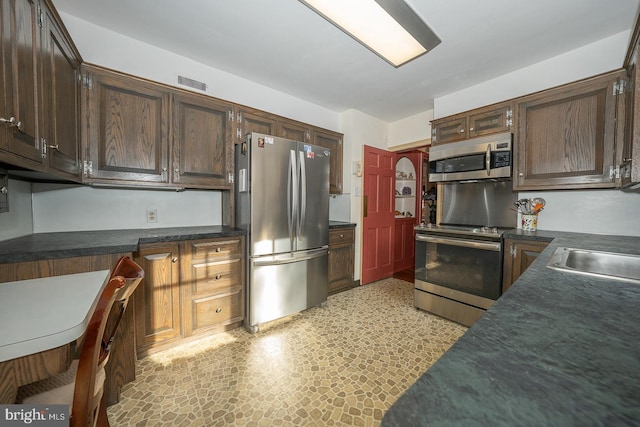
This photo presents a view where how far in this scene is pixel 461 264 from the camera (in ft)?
7.48

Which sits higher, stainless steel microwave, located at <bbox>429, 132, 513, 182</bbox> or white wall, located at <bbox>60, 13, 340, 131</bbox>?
white wall, located at <bbox>60, 13, 340, 131</bbox>

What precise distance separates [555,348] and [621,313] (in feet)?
1.14

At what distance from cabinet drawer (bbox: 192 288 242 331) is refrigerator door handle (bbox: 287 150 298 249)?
0.73 m

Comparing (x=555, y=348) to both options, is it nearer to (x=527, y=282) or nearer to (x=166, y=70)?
(x=527, y=282)

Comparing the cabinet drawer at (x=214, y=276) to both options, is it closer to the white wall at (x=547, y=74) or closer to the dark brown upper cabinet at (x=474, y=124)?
the dark brown upper cabinet at (x=474, y=124)

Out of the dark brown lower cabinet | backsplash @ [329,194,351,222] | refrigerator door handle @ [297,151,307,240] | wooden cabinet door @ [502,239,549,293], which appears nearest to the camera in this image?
the dark brown lower cabinet

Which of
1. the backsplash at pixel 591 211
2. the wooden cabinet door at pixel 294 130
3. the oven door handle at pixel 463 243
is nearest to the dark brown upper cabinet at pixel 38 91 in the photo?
the wooden cabinet door at pixel 294 130

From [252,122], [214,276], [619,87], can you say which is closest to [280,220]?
[214,276]

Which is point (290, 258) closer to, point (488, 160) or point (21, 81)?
point (21, 81)

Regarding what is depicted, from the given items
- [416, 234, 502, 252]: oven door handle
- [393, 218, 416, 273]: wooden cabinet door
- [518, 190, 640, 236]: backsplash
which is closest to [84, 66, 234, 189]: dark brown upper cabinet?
[416, 234, 502, 252]: oven door handle

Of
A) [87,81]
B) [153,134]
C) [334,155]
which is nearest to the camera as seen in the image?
[87,81]

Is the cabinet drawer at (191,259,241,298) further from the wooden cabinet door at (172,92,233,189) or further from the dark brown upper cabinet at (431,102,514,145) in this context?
the dark brown upper cabinet at (431,102,514,145)

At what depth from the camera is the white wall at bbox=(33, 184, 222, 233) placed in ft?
6.11

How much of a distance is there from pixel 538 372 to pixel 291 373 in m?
1.65
